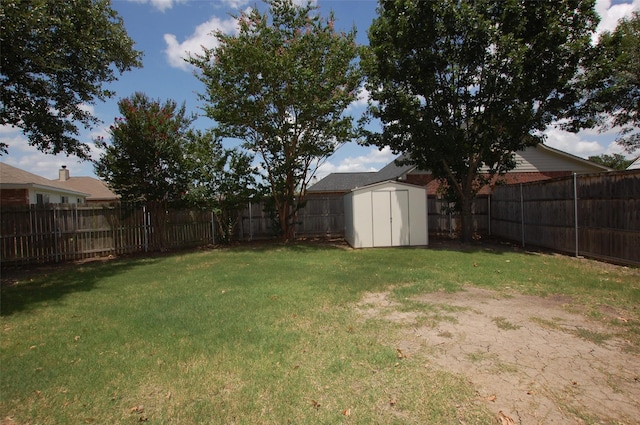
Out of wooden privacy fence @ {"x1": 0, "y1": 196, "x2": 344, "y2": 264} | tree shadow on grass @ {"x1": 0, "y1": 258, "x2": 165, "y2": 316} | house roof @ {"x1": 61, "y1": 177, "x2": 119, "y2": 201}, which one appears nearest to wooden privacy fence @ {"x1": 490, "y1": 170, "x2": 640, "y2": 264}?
wooden privacy fence @ {"x1": 0, "y1": 196, "x2": 344, "y2": 264}

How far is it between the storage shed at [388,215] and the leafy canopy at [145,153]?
6.58m

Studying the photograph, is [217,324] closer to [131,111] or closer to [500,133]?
[131,111]

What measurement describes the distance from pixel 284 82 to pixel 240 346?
10.6 m

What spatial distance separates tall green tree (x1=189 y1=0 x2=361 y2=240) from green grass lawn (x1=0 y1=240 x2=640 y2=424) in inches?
261

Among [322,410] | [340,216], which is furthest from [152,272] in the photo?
[340,216]

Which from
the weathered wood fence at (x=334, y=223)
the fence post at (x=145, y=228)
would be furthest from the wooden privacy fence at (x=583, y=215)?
the fence post at (x=145, y=228)

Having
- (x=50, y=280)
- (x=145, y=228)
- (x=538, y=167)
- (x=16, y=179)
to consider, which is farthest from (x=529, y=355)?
(x=16, y=179)

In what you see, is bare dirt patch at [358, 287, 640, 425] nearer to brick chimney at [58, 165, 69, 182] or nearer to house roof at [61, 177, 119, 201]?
house roof at [61, 177, 119, 201]

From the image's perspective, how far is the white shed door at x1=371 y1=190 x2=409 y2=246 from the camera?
13.4 meters

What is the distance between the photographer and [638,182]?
8.45 metres

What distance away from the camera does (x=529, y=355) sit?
396cm

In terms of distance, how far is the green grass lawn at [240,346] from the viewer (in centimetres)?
308

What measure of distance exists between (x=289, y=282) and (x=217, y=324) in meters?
2.63

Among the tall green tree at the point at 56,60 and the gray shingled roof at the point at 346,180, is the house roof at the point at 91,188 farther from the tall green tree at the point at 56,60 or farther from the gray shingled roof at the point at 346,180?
the tall green tree at the point at 56,60
